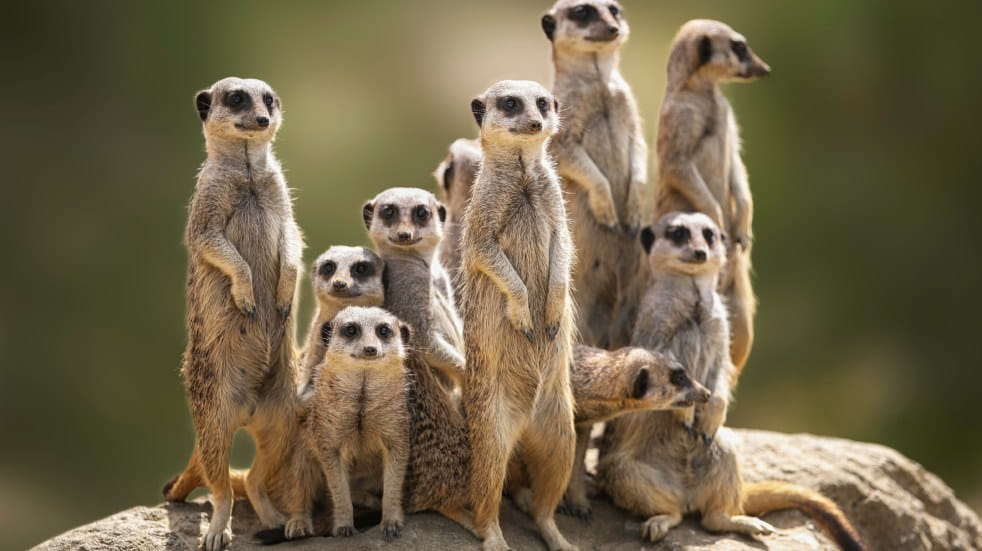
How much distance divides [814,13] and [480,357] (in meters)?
4.84

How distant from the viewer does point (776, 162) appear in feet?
27.4

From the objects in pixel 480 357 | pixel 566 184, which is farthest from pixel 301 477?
pixel 566 184

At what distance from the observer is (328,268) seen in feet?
15.8

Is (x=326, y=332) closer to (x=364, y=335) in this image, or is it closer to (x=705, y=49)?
(x=364, y=335)

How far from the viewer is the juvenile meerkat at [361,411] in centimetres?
443

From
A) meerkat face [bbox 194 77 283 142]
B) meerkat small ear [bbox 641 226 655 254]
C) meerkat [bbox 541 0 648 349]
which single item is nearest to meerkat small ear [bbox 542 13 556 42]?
meerkat [bbox 541 0 648 349]

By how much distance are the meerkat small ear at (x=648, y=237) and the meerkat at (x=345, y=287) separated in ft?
3.86

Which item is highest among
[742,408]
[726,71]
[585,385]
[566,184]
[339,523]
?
[726,71]

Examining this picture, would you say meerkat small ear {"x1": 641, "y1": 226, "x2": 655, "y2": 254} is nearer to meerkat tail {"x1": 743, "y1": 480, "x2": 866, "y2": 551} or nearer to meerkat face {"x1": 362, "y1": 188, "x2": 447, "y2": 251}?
meerkat face {"x1": 362, "y1": 188, "x2": 447, "y2": 251}

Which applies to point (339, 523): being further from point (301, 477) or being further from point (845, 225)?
point (845, 225)

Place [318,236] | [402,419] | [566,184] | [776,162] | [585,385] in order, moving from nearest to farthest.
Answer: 1. [402,419]
2. [585,385]
3. [566,184]
4. [318,236]
5. [776,162]

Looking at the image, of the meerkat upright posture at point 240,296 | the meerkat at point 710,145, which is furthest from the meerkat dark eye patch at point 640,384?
the meerkat upright posture at point 240,296

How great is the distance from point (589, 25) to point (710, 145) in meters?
0.81

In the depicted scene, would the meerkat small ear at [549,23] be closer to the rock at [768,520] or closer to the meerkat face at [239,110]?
the meerkat face at [239,110]
